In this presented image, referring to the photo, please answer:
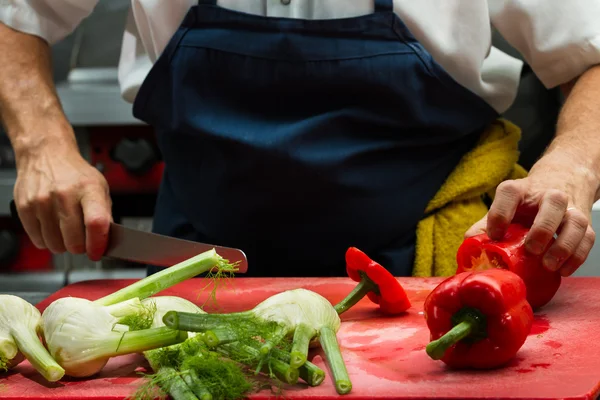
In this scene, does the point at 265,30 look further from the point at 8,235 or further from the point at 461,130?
the point at 8,235

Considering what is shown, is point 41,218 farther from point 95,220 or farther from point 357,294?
point 357,294

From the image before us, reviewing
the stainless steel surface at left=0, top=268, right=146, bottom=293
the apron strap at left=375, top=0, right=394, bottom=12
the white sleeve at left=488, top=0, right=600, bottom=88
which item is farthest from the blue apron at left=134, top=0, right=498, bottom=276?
the stainless steel surface at left=0, top=268, right=146, bottom=293

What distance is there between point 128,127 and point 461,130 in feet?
3.02

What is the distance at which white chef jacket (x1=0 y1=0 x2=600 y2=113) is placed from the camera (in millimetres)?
1442

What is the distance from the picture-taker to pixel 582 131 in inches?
54.4

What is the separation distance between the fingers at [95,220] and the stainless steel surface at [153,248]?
15 millimetres

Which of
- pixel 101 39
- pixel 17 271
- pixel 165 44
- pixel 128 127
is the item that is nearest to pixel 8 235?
pixel 17 271

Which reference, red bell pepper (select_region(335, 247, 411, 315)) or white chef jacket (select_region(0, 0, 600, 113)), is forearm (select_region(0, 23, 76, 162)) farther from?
red bell pepper (select_region(335, 247, 411, 315))

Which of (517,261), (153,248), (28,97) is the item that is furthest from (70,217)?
(517,261)

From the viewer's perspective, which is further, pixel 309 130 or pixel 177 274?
pixel 309 130

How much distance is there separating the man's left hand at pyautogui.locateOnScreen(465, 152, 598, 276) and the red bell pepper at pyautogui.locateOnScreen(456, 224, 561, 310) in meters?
0.01

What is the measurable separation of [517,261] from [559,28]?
492 millimetres

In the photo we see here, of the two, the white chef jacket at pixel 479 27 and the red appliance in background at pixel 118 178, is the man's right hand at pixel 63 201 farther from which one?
the red appliance in background at pixel 118 178

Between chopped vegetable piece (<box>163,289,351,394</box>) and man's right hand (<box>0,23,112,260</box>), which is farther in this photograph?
man's right hand (<box>0,23,112,260</box>)
